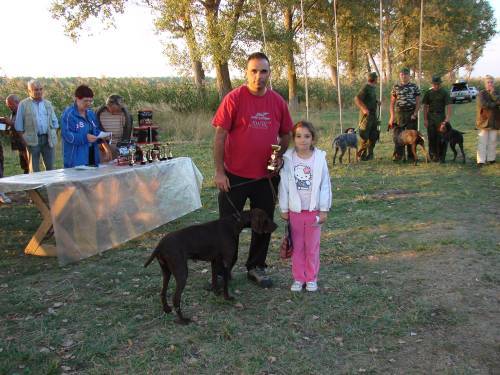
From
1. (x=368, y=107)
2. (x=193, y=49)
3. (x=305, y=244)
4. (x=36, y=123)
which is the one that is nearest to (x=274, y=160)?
(x=305, y=244)

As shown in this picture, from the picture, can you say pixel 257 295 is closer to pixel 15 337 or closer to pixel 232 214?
pixel 232 214

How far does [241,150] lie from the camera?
13.1 ft

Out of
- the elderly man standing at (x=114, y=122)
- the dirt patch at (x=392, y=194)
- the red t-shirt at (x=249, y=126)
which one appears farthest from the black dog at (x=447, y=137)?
the red t-shirt at (x=249, y=126)

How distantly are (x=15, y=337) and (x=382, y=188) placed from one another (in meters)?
6.69

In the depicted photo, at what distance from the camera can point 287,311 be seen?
154 inches

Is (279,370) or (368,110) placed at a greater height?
(368,110)

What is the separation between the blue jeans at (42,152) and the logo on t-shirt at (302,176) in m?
5.77

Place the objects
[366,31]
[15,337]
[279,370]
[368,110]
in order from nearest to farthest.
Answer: [279,370] → [15,337] → [368,110] → [366,31]

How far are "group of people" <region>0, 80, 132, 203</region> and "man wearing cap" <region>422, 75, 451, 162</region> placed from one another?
682 centimetres

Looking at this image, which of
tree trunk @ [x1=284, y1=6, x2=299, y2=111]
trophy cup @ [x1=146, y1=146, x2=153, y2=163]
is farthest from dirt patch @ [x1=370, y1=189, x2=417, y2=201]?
tree trunk @ [x1=284, y1=6, x2=299, y2=111]

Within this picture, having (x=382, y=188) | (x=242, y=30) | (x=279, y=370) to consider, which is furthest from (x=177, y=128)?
(x=279, y=370)

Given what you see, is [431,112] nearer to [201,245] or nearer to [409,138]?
[409,138]

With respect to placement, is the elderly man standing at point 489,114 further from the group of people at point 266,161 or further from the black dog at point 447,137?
the group of people at point 266,161

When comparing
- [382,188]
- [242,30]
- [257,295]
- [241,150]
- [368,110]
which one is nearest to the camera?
[241,150]
